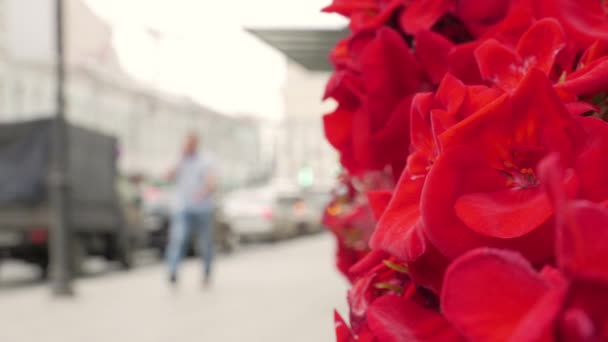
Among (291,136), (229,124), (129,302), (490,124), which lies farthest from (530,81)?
(291,136)

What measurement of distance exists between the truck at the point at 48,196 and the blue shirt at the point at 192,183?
53.8 inches

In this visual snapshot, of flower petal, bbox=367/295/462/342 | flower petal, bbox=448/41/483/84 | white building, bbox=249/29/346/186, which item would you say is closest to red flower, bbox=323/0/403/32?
white building, bbox=249/29/346/186

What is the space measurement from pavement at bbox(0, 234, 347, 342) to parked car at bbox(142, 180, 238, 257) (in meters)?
3.17

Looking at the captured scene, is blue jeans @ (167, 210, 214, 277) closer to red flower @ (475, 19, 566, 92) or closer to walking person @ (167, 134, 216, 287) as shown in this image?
Result: walking person @ (167, 134, 216, 287)

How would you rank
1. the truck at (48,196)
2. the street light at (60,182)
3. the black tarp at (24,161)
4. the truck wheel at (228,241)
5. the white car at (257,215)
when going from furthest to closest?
the white car at (257,215)
the truck wheel at (228,241)
the black tarp at (24,161)
the truck at (48,196)
the street light at (60,182)

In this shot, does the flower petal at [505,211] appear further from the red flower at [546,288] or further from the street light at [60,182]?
the street light at [60,182]

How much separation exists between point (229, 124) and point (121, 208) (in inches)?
1584

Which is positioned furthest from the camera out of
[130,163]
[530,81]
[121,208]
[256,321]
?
[130,163]

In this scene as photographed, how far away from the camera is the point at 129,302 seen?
866 cm

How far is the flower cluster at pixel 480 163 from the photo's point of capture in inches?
24.4

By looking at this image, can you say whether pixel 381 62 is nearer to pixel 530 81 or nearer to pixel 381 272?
pixel 381 272

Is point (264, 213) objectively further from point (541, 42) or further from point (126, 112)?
point (126, 112)

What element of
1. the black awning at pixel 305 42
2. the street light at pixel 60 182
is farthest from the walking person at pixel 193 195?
the black awning at pixel 305 42

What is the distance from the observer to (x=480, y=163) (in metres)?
0.79
